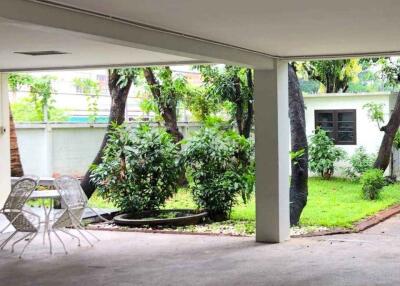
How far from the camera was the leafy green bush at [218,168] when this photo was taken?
10.6m

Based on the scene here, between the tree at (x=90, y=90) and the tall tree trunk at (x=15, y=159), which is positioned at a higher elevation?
the tree at (x=90, y=90)

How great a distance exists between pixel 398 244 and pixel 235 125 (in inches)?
266

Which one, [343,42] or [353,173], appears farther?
[353,173]

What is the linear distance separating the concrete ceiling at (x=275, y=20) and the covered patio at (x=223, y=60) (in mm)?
11

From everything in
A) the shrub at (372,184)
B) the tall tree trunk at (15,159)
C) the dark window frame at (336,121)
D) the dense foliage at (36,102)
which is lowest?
the shrub at (372,184)

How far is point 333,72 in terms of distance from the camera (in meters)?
18.4

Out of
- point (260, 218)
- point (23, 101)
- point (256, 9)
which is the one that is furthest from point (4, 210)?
point (23, 101)

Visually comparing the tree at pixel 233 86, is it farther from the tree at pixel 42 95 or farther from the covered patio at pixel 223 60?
the tree at pixel 42 95

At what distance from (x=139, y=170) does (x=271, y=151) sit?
297cm

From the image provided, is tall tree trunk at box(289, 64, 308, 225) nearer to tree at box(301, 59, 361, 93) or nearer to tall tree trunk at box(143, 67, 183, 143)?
tall tree trunk at box(143, 67, 183, 143)

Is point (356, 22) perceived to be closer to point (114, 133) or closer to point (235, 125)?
point (114, 133)

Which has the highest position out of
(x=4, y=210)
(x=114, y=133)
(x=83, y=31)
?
(x=83, y=31)

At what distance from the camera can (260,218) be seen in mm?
8719

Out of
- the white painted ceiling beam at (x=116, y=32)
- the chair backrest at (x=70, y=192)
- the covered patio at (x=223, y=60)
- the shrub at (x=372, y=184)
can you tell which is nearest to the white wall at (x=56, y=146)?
the covered patio at (x=223, y=60)
